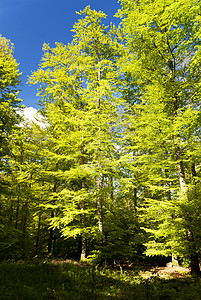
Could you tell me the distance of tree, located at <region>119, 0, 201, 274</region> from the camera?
747cm

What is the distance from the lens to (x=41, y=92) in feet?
46.5

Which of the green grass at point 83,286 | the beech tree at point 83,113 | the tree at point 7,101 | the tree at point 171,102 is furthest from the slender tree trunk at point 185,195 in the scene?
the tree at point 7,101

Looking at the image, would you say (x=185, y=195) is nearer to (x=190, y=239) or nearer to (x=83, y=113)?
(x=190, y=239)

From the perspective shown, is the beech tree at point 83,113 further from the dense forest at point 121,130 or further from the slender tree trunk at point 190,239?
the slender tree trunk at point 190,239

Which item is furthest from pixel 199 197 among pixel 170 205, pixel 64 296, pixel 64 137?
pixel 64 137

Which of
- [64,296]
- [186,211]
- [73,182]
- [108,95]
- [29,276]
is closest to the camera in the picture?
[64,296]

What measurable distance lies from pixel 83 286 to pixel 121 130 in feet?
28.7

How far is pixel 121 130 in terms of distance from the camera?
1195 centimetres

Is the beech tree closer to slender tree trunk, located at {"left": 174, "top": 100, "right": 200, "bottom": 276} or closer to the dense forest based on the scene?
the dense forest

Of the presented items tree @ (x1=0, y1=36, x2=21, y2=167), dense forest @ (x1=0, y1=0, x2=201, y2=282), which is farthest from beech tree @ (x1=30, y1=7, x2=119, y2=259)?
tree @ (x1=0, y1=36, x2=21, y2=167)

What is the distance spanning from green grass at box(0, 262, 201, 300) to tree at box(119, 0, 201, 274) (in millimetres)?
1446

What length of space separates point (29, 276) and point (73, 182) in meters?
6.45

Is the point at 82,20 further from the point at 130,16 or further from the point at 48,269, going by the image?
the point at 48,269

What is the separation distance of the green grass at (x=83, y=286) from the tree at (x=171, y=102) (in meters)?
1.45
